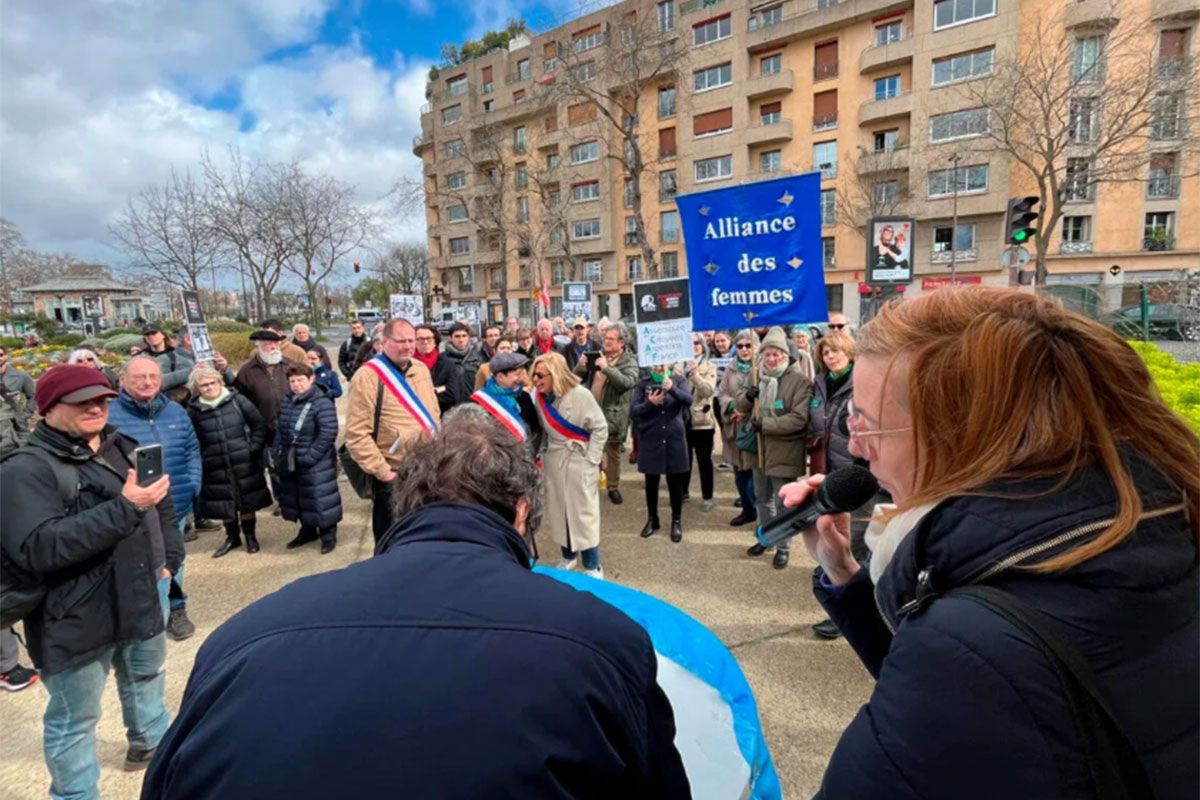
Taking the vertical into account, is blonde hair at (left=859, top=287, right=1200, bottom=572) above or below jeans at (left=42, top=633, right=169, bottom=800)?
above

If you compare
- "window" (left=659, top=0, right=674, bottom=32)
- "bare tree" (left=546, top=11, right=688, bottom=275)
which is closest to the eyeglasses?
"bare tree" (left=546, top=11, right=688, bottom=275)

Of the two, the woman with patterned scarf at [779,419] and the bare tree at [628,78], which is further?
the bare tree at [628,78]

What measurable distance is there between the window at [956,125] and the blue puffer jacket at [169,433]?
32259 mm

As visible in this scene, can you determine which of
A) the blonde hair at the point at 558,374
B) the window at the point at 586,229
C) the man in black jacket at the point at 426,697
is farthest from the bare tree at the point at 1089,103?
the man in black jacket at the point at 426,697

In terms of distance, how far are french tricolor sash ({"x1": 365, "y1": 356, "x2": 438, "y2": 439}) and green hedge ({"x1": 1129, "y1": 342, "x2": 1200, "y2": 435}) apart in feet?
14.3

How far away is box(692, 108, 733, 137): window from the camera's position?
36.7 metres

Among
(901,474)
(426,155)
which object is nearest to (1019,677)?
(901,474)

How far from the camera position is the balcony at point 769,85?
3488 centimetres

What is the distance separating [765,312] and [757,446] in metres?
1.24

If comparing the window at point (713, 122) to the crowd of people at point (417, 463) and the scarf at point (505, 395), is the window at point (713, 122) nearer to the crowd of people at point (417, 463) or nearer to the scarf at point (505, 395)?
the crowd of people at point (417, 463)

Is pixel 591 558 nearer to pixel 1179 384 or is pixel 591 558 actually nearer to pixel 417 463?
pixel 417 463

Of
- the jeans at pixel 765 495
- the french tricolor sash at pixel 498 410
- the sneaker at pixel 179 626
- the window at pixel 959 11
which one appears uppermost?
the window at pixel 959 11

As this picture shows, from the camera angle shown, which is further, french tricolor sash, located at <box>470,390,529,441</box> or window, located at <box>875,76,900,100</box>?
window, located at <box>875,76,900,100</box>

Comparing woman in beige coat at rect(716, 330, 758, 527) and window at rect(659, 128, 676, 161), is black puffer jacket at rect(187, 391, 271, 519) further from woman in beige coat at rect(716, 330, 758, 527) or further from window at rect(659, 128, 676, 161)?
window at rect(659, 128, 676, 161)
